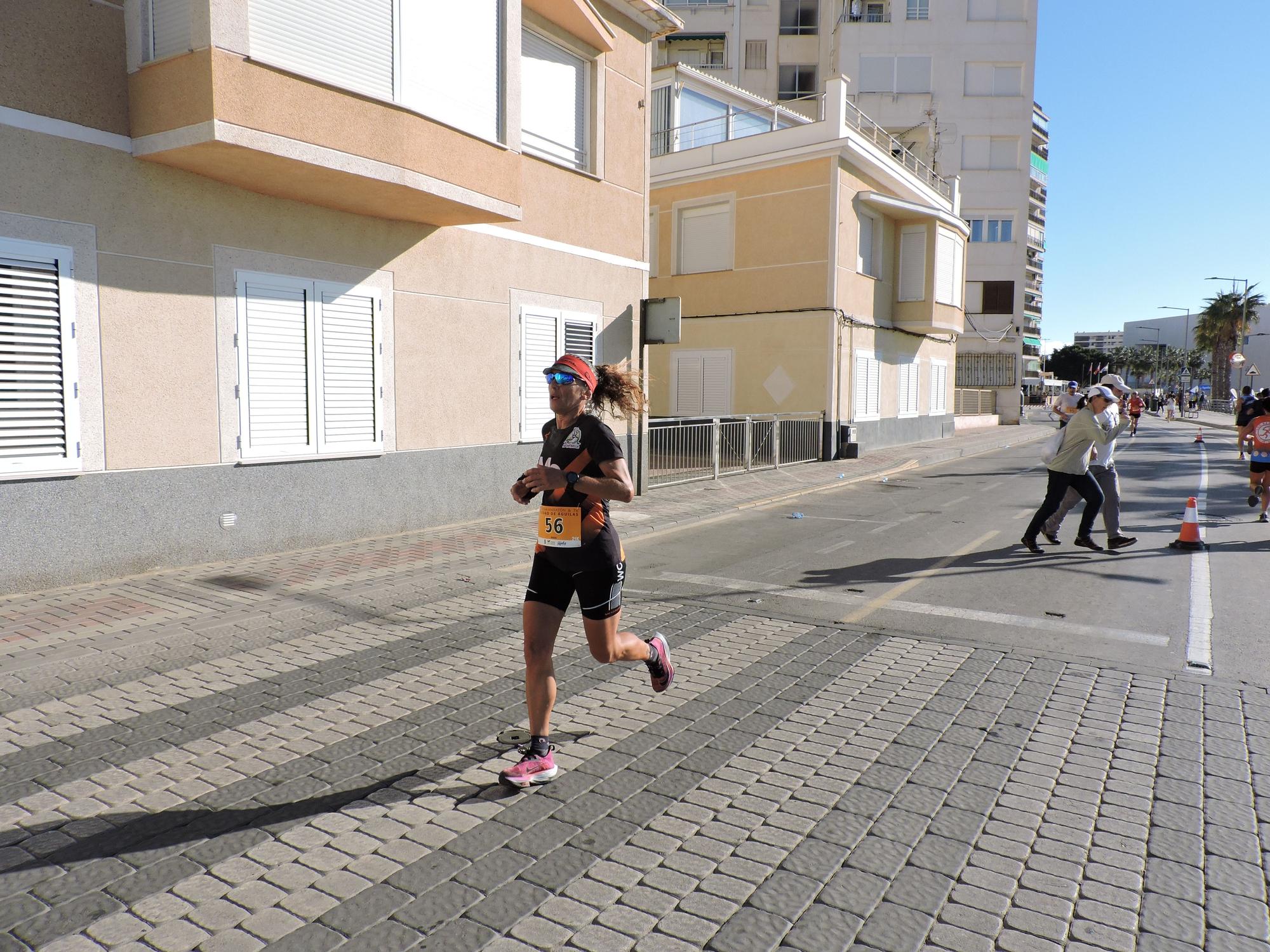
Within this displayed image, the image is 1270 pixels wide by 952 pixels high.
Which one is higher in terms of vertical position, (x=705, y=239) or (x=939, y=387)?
(x=705, y=239)

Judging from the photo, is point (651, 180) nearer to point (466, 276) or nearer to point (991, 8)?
point (466, 276)

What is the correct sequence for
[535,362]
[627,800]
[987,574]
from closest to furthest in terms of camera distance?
[627,800] → [987,574] → [535,362]

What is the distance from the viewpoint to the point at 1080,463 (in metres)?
9.35

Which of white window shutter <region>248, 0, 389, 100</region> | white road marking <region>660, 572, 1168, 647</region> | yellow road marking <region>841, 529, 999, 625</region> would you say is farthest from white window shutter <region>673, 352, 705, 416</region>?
white road marking <region>660, 572, 1168, 647</region>

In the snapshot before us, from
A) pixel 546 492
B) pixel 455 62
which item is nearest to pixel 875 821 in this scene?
pixel 546 492

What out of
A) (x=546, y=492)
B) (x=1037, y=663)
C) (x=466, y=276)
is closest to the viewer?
(x=546, y=492)

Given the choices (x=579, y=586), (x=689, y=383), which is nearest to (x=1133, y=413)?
(x=689, y=383)

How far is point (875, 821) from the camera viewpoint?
3.64 meters

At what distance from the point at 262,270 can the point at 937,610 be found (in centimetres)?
712

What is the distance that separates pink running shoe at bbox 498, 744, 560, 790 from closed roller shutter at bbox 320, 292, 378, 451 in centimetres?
655

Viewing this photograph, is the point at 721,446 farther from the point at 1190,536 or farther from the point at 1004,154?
the point at 1004,154

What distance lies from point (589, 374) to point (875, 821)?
91.5 inches

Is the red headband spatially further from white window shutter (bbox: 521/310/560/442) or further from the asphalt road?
white window shutter (bbox: 521/310/560/442)

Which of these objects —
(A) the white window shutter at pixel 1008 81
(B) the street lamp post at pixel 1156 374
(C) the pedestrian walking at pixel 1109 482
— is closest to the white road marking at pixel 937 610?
(C) the pedestrian walking at pixel 1109 482
